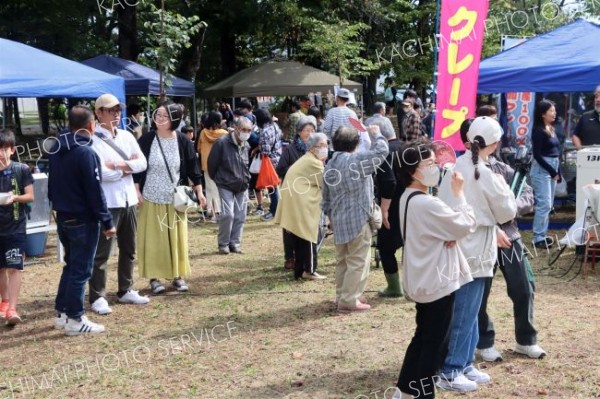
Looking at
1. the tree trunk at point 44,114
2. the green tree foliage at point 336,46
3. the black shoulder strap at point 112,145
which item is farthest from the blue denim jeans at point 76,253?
the tree trunk at point 44,114

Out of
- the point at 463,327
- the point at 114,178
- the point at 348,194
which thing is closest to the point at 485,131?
the point at 463,327

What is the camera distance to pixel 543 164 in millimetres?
8531

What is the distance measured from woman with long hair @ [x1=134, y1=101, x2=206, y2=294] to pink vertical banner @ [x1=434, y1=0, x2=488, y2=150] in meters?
2.72

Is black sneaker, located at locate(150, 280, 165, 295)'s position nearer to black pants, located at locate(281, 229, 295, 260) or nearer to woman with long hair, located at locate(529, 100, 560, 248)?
black pants, located at locate(281, 229, 295, 260)

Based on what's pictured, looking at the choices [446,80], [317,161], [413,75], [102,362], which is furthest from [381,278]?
[413,75]

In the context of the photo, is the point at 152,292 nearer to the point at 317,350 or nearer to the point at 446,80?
the point at 317,350

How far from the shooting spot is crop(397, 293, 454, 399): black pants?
12.5ft

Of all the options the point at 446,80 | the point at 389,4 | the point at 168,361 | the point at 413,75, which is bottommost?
the point at 168,361

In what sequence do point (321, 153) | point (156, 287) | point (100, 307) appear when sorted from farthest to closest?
1. point (156, 287)
2. point (321, 153)
3. point (100, 307)

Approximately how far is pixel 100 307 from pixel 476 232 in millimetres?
3494

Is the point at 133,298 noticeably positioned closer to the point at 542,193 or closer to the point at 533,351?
the point at 533,351

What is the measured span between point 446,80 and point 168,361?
4.27 meters

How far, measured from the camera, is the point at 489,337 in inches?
188

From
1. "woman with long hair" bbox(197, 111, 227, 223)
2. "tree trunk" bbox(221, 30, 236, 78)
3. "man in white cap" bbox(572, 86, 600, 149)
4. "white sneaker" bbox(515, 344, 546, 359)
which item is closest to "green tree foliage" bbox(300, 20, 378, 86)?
"tree trunk" bbox(221, 30, 236, 78)
